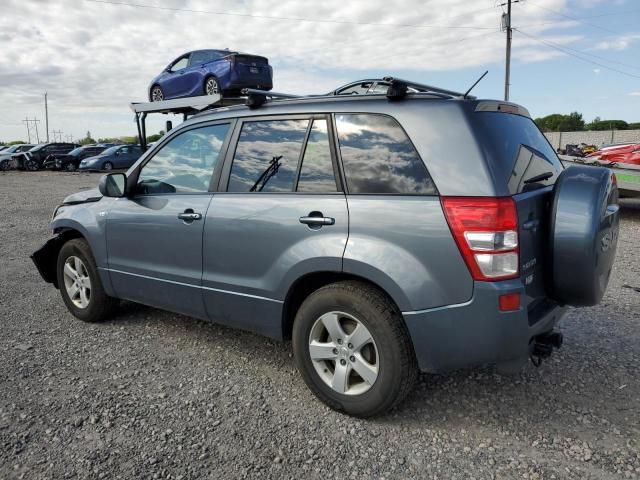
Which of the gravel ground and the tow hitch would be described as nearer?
the gravel ground

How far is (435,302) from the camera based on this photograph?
2.62 meters

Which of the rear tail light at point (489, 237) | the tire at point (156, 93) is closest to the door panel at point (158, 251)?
the rear tail light at point (489, 237)

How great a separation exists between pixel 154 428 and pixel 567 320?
11.4 ft

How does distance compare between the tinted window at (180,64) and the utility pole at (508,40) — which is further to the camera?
the utility pole at (508,40)

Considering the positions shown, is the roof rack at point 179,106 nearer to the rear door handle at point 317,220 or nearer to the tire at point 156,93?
the rear door handle at point 317,220

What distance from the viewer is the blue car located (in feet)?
31.1

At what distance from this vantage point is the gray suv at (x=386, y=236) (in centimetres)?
258

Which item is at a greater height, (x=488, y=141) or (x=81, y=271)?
(x=488, y=141)

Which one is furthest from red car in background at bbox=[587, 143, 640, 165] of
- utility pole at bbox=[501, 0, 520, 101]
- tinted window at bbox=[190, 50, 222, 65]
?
utility pole at bbox=[501, 0, 520, 101]

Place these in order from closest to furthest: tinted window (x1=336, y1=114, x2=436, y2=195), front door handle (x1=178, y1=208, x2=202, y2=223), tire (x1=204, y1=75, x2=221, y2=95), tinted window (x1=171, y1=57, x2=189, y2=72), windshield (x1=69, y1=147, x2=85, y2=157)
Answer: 1. tinted window (x1=336, y1=114, x2=436, y2=195)
2. front door handle (x1=178, y1=208, x2=202, y2=223)
3. tire (x1=204, y1=75, x2=221, y2=95)
4. tinted window (x1=171, y1=57, x2=189, y2=72)
5. windshield (x1=69, y1=147, x2=85, y2=157)

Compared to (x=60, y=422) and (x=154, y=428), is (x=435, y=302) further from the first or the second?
(x=60, y=422)

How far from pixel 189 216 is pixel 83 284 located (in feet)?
5.34

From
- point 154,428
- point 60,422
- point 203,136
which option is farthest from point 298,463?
point 203,136

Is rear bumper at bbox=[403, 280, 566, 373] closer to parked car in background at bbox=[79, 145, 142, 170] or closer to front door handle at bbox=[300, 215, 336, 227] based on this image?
front door handle at bbox=[300, 215, 336, 227]
